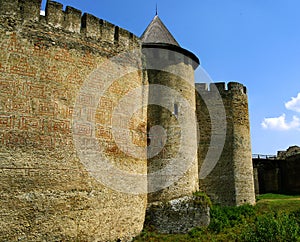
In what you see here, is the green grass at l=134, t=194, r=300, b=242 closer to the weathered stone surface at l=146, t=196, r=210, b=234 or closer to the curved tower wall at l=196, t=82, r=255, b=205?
the weathered stone surface at l=146, t=196, r=210, b=234

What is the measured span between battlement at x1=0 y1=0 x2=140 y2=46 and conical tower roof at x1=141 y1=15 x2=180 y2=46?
3.82 feet

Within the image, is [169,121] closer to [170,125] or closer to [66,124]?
[170,125]

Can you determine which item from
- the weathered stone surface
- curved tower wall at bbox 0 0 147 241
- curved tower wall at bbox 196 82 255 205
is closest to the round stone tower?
the weathered stone surface

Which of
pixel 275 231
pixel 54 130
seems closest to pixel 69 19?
pixel 54 130

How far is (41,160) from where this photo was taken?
348 inches

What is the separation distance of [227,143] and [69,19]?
9.53m

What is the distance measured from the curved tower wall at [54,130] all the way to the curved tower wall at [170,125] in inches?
50.8

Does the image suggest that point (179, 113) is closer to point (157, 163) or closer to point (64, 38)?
point (157, 163)

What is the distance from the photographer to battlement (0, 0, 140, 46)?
920 centimetres

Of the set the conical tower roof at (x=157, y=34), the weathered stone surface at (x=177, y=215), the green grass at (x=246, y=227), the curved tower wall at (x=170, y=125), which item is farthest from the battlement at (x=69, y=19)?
the green grass at (x=246, y=227)

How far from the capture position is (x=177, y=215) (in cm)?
1145

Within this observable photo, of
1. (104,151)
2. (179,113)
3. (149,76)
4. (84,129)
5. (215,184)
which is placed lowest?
(215,184)

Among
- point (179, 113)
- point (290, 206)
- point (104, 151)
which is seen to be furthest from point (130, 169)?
point (290, 206)

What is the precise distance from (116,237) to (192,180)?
3.89 meters
